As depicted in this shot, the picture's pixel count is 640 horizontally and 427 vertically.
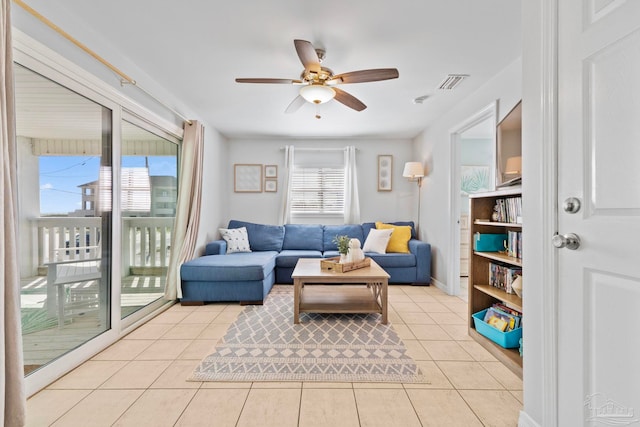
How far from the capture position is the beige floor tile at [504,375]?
172cm

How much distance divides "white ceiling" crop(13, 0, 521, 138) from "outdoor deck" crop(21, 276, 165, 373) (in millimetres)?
1573

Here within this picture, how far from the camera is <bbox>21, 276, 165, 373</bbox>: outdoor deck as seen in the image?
1672mm

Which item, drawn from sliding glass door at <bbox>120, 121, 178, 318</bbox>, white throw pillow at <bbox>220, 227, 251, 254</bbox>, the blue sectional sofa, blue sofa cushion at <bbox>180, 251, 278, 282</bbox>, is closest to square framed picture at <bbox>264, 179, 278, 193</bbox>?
the blue sectional sofa

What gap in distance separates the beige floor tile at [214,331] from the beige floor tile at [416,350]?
153cm

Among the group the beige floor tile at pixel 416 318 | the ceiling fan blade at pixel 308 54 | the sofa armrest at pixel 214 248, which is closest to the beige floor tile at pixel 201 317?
the sofa armrest at pixel 214 248

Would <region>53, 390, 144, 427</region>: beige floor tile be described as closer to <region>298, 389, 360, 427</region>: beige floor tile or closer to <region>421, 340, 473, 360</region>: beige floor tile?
<region>298, 389, 360, 427</region>: beige floor tile

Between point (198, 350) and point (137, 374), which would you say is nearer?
point (137, 374)

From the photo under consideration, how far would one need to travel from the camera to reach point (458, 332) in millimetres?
2459

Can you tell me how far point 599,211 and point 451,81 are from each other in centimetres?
A: 222

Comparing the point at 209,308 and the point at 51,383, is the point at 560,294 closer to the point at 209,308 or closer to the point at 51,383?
the point at 51,383

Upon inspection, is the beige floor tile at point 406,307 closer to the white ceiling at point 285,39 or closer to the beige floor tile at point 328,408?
the beige floor tile at point 328,408

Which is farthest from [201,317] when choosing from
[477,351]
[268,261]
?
[477,351]

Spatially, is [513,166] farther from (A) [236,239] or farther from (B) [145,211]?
(A) [236,239]

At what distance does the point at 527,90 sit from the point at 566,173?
18.0 inches
